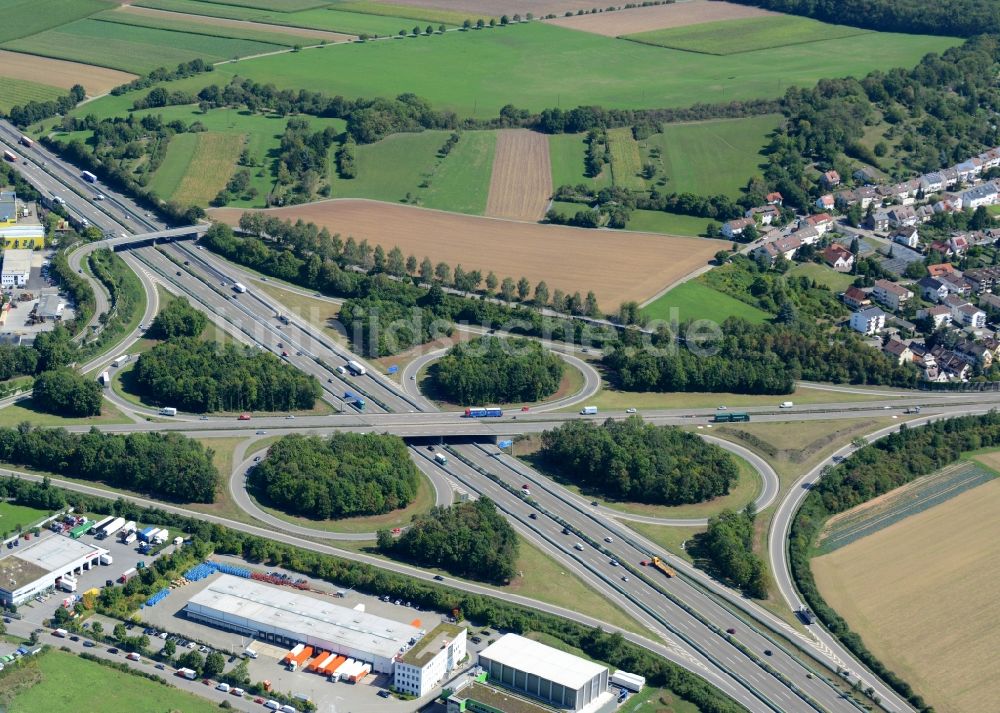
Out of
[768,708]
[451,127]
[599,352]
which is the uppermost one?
[451,127]

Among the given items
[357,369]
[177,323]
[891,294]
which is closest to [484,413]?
[357,369]

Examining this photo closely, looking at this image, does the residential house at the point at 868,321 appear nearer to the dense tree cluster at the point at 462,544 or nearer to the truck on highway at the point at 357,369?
the truck on highway at the point at 357,369

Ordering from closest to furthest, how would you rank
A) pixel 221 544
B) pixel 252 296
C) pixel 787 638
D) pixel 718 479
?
pixel 787 638 → pixel 221 544 → pixel 718 479 → pixel 252 296

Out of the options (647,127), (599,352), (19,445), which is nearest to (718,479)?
(599,352)

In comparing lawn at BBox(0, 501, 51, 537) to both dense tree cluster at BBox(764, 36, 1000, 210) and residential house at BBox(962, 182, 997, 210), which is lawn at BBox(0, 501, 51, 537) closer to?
dense tree cluster at BBox(764, 36, 1000, 210)

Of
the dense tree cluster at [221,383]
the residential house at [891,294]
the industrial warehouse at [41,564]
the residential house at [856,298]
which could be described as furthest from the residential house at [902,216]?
the industrial warehouse at [41,564]

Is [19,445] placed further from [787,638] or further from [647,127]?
[647,127]

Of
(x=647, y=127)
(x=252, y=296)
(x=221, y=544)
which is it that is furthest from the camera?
(x=647, y=127)

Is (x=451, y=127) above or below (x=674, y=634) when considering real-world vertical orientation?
above
